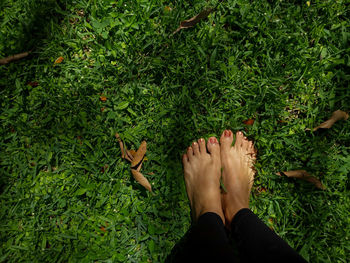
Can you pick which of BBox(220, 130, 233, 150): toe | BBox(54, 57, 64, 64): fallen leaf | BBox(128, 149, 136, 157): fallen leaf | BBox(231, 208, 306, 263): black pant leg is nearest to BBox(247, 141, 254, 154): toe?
BBox(220, 130, 233, 150): toe

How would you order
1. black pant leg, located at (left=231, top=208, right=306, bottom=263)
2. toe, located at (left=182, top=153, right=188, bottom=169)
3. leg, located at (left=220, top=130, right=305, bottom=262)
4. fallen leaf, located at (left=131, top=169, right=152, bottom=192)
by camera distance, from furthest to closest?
toe, located at (left=182, top=153, right=188, bottom=169) → fallen leaf, located at (left=131, top=169, right=152, bottom=192) → leg, located at (left=220, top=130, right=305, bottom=262) → black pant leg, located at (left=231, top=208, right=306, bottom=263)

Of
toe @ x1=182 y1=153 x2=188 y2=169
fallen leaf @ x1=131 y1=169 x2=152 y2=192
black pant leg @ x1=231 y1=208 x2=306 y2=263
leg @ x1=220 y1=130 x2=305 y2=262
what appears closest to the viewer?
black pant leg @ x1=231 y1=208 x2=306 y2=263

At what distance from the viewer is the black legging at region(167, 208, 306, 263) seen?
1.57m

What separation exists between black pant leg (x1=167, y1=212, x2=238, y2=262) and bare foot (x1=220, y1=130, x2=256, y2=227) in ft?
0.96

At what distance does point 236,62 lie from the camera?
2.39 metres

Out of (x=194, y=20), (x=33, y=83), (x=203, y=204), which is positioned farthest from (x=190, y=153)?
(x=33, y=83)

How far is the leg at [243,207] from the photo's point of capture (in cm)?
165

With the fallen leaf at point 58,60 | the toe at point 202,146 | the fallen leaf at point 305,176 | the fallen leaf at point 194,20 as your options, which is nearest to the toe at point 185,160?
the toe at point 202,146

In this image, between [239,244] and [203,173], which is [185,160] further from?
[239,244]

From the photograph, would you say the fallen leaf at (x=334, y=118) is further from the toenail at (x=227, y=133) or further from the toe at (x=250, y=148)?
the toenail at (x=227, y=133)

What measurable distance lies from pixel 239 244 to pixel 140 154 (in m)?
1.13


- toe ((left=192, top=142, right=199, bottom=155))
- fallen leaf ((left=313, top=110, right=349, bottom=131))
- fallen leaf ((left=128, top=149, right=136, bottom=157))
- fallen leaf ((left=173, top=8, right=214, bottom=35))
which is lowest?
toe ((left=192, top=142, right=199, bottom=155))

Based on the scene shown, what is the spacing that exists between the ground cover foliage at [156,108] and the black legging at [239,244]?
10.5 inches

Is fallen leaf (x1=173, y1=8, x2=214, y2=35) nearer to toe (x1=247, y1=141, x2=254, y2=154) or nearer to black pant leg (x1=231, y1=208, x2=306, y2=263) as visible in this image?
toe (x1=247, y1=141, x2=254, y2=154)
